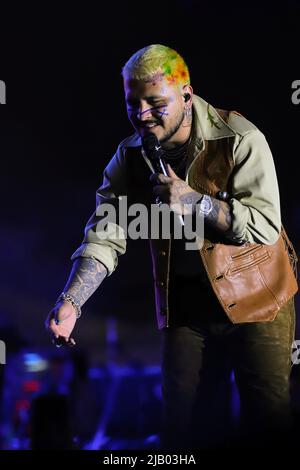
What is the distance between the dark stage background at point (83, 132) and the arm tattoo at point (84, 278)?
64.2 inches

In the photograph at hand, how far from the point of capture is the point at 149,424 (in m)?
7.06

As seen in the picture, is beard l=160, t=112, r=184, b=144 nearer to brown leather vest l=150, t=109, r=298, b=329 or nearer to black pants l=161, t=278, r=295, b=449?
brown leather vest l=150, t=109, r=298, b=329

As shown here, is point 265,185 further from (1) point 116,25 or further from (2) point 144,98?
(1) point 116,25

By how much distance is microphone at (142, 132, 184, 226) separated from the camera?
2.11m

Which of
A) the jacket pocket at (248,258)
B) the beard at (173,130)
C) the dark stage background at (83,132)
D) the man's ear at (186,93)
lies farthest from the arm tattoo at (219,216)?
the dark stage background at (83,132)

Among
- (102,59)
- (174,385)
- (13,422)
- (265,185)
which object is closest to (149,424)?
(13,422)

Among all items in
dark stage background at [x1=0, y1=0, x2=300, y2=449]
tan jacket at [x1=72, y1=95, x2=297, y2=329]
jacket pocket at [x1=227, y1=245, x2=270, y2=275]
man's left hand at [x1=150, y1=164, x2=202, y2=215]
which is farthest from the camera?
dark stage background at [x1=0, y1=0, x2=300, y2=449]

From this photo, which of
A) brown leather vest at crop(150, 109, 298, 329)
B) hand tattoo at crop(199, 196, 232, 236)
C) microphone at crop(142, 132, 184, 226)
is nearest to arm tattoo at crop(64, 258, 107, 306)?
brown leather vest at crop(150, 109, 298, 329)

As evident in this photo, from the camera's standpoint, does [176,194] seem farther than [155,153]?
No

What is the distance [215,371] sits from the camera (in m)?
2.38

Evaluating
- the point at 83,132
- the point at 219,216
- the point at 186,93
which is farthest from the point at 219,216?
the point at 83,132

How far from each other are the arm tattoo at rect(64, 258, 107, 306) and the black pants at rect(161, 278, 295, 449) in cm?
29

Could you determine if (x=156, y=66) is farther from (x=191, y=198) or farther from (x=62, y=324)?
(x=62, y=324)

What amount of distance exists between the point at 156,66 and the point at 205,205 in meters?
0.54
